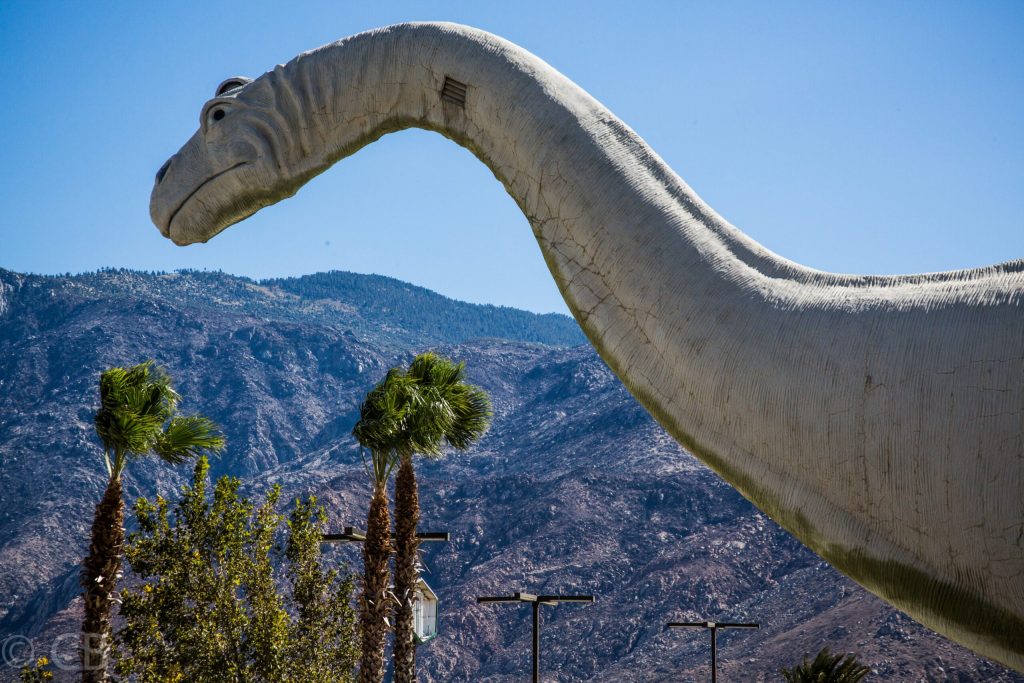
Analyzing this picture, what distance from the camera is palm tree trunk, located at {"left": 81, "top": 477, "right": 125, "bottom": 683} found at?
13.8 metres

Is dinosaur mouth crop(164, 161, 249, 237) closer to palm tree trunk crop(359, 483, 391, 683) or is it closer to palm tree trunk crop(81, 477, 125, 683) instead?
palm tree trunk crop(81, 477, 125, 683)

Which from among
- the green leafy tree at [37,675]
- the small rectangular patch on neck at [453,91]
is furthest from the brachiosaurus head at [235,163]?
the green leafy tree at [37,675]

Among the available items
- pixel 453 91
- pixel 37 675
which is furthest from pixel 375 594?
pixel 453 91

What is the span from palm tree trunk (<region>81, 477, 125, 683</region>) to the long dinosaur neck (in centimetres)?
1197

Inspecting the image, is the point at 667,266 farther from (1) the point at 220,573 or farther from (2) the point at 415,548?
(2) the point at 415,548

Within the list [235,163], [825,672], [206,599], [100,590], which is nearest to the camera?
[235,163]

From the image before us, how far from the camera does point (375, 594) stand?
666 inches

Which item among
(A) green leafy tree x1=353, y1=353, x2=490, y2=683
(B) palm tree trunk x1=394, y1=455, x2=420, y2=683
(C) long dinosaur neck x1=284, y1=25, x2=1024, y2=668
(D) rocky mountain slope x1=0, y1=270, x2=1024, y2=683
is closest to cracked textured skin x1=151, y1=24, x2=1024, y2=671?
(C) long dinosaur neck x1=284, y1=25, x2=1024, y2=668

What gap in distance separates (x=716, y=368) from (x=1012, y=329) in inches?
21.6

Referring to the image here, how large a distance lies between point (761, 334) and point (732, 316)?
0.07m

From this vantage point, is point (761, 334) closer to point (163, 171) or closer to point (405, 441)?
point (163, 171)

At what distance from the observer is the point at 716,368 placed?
237 centimetres

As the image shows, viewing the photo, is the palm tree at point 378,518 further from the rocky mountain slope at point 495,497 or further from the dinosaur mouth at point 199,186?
the rocky mountain slope at point 495,497

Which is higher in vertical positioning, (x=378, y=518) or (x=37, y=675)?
(x=378, y=518)
